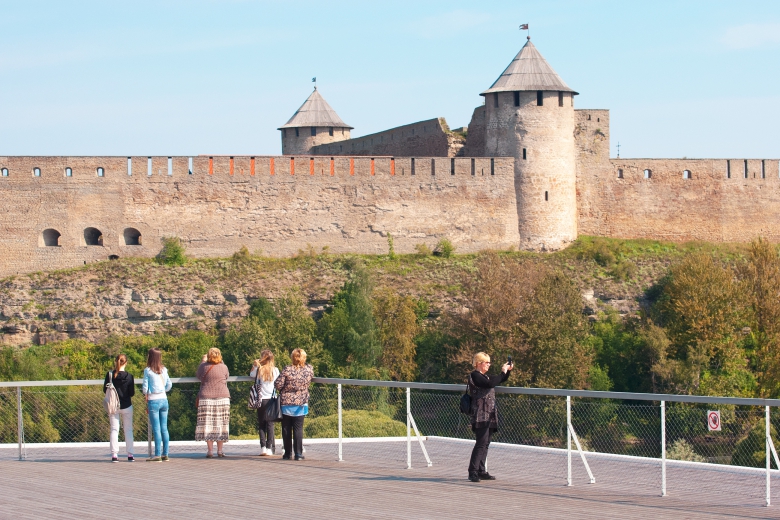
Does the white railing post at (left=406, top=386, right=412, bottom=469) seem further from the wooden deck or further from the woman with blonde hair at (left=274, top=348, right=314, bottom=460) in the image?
the woman with blonde hair at (left=274, top=348, right=314, bottom=460)

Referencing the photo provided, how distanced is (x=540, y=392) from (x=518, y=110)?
24.5 m

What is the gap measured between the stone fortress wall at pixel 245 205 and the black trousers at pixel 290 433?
842 inches

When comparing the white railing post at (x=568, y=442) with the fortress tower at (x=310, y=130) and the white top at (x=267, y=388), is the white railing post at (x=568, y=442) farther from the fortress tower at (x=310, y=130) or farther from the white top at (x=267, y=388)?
the fortress tower at (x=310, y=130)

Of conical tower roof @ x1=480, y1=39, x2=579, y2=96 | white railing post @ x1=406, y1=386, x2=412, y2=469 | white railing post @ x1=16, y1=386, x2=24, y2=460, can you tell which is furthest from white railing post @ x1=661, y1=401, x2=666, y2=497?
conical tower roof @ x1=480, y1=39, x2=579, y2=96

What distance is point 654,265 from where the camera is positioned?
34.8 metres

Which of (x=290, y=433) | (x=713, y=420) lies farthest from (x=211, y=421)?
(x=713, y=420)

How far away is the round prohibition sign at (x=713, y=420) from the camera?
10.5m

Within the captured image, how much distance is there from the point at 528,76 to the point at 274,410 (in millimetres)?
24186

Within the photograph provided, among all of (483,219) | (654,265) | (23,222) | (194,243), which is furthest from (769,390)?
(23,222)

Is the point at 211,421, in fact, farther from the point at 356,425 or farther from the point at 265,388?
the point at 356,425

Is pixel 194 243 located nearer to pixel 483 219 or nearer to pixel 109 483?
pixel 483 219

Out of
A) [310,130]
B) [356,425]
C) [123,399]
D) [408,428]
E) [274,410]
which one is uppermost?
[310,130]

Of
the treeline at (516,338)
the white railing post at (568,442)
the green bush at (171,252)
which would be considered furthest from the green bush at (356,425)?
the green bush at (171,252)

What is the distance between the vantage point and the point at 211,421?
480 inches
